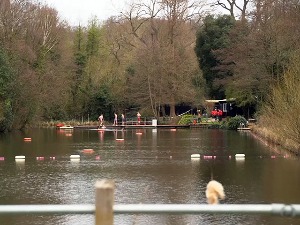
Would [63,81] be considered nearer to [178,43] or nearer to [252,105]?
[178,43]

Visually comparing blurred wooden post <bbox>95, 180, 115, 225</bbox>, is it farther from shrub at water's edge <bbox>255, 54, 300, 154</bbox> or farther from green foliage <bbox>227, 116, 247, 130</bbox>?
green foliage <bbox>227, 116, 247, 130</bbox>

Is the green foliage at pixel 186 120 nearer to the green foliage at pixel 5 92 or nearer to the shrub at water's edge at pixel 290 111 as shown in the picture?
the green foliage at pixel 5 92

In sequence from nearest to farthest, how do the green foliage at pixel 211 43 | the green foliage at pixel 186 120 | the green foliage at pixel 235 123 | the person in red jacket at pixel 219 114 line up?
1. the green foliage at pixel 235 123
2. the green foliage at pixel 186 120
3. the green foliage at pixel 211 43
4. the person in red jacket at pixel 219 114

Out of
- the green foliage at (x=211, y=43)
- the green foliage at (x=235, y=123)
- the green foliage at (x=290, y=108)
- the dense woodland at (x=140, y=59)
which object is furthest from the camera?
the green foliage at (x=211, y=43)

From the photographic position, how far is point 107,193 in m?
2.28

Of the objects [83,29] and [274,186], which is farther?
[83,29]

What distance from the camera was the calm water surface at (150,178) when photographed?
394 inches

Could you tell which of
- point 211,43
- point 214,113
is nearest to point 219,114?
point 214,113

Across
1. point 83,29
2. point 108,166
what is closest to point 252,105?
point 83,29

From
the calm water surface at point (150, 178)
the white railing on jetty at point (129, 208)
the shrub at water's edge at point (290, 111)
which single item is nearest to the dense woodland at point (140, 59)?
the shrub at water's edge at point (290, 111)

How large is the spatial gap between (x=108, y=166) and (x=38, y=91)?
994 inches

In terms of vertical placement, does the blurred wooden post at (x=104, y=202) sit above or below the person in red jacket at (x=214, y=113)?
below

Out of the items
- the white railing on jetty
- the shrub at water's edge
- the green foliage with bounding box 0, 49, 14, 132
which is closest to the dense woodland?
the green foliage with bounding box 0, 49, 14, 132

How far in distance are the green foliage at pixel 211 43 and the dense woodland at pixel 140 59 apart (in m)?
0.09
